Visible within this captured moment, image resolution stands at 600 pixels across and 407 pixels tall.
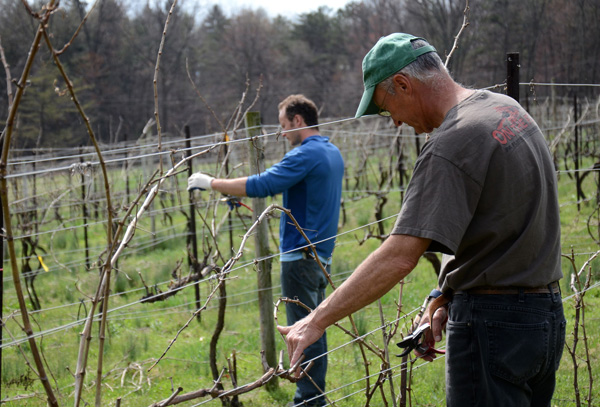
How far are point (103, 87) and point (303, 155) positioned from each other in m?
28.3

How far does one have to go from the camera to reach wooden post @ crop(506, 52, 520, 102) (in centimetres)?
253

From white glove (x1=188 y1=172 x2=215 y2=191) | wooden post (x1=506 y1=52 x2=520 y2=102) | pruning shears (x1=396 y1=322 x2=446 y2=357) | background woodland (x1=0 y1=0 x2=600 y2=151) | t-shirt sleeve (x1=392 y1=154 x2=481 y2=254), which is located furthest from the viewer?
background woodland (x1=0 y1=0 x2=600 y2=151)

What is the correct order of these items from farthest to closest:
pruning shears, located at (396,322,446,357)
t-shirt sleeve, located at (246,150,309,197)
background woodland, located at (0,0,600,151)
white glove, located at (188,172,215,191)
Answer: background woodland, located at (0,0,600,151)
white glove, located at (188,172,215,191)
t-shirt sleeve, located at (246,150,309,197)
pruning shears, located at (396,322,446,357)

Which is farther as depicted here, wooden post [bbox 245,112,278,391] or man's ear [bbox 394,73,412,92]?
wooden post [bbox 245,112,278,391]

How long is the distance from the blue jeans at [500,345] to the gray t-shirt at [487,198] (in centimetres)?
6

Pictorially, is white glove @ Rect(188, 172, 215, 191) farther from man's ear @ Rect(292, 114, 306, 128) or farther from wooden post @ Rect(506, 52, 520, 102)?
wooden post @ Rect(506, 52, 520, 102)

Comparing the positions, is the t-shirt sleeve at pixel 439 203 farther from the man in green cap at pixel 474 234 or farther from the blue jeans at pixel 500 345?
the blue jeans at pixel 500 345

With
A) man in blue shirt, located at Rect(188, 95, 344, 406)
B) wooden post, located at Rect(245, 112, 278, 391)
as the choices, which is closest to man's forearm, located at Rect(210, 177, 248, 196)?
man in blue shirt, located at Rect(188, 95, 344, 406)

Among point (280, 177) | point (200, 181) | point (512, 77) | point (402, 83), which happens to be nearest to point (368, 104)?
point (402, 83)

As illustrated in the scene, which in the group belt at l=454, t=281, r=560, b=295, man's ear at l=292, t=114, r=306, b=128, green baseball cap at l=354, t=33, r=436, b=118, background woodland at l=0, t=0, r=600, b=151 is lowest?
belt at l=454, t=281, r=560, b=295

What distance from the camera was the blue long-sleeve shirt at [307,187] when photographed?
3.28 meters

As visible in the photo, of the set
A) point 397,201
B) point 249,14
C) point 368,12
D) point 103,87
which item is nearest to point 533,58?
point 397,201

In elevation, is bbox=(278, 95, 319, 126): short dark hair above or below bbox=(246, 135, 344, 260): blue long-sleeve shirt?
above

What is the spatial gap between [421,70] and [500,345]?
707 millimetres
